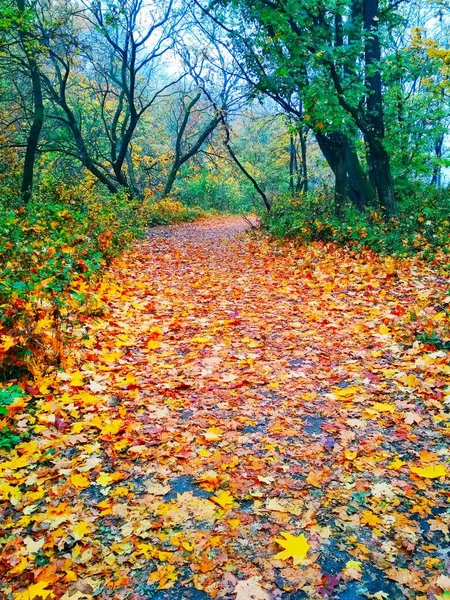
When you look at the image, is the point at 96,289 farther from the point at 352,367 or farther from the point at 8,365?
the point at 352,367

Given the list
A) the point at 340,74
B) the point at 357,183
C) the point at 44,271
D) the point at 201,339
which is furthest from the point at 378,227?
the point at 44,271

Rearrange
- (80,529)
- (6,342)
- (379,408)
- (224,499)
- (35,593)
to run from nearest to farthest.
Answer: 1. (35,593)
2. (80,529)
3. (224,499)
4. (379,408)
5. (6,342)

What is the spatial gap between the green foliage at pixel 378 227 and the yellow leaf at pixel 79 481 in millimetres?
6684

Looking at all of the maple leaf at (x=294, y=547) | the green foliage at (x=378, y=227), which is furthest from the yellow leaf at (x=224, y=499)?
the green foliage at (x=378, y=227)

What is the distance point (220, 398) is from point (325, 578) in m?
1.88

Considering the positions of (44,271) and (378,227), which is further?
(378,227)

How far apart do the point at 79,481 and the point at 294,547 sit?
4.61 feet

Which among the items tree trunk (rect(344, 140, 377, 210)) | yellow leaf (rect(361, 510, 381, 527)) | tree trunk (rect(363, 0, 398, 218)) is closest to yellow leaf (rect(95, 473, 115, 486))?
yellow leaf (rect(361, 510, 381, 527))

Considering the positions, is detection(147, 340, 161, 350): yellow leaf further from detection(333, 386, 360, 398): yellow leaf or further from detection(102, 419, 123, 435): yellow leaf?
detection(333, 386, 360, 398): yellow leaf

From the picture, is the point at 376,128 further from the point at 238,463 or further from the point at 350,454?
the point at 238,463

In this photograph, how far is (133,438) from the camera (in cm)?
323

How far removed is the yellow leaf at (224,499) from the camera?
2562mm

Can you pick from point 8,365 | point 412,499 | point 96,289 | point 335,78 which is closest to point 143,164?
point 335,78

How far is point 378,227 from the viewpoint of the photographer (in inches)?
358
